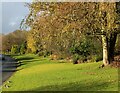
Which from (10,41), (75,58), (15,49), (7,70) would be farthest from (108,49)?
(10,41)

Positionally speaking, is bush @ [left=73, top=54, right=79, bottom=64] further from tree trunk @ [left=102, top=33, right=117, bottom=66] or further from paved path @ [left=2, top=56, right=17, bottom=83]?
tree trunk @ [left=102, top=33, right=117, bottom=66]

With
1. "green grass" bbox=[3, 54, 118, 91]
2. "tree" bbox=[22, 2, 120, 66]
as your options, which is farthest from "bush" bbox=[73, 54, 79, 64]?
"tree" bbox=[22, 2, 120, 66]

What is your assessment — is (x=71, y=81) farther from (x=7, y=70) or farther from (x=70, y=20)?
(x=7, y=70)

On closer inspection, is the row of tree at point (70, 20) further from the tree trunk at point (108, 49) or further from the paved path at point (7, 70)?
the paved path at point (7, 70)

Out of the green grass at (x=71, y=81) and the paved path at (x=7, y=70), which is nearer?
the green grass at (x=71, y=81)

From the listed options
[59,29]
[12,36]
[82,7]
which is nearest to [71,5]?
[82,7]

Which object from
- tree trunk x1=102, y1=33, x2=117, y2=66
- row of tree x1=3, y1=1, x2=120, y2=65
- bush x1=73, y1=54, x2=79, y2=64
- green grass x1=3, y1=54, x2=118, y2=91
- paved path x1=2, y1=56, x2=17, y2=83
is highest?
row of tree x1=3, y1=1, x2=120, y2=65

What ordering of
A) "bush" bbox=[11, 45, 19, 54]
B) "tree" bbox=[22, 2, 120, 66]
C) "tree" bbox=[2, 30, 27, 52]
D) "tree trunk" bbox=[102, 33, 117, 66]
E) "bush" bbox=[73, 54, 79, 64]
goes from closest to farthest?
"tree" bbox=[22, 2, 120, 66] < "tree trunk" bbox=[102, 33, 117, 66] < "bush" bbox=[73, 54, 79, 64] < "bush" bbox=[11, 45, 19, 54] < "tree" bbox=[2, 30, 27, 52]

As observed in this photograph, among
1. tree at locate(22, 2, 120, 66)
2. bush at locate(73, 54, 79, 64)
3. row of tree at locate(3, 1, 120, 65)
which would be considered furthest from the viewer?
bush at locate(73, 54, 79, 64)

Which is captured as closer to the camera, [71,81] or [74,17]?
[71,81]

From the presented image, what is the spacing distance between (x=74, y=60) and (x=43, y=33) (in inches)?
648

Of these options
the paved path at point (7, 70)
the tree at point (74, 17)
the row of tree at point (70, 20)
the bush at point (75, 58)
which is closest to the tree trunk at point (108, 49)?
the row of tree at point (70, 20)

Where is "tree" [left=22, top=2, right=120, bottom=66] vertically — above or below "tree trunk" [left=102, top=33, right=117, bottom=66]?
above

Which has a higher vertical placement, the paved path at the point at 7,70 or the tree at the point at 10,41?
the tree at the point at 10,41
